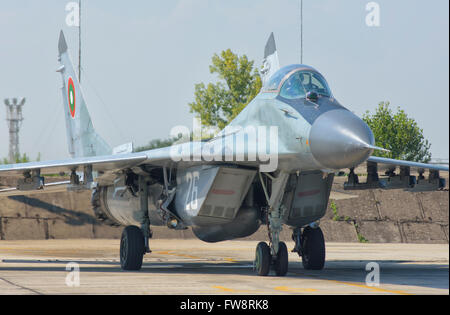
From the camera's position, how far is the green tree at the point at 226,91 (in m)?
41.3

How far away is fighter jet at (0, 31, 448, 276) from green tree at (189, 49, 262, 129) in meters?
26.0

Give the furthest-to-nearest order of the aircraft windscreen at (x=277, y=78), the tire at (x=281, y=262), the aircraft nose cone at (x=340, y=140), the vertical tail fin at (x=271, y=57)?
1. the vertical tail fin at (x=271, y=57)
2. the tire at (x=281, y=262)
3. the aircraft windscreen at (x=277, y=78)
4. the aircraft nose cone at (x=340, y=140)

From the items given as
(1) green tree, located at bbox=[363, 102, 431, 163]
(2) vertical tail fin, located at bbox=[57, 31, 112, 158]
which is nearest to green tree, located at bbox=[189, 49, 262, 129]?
(1) green tree, located at bbox=[363, 102, 431, 163]

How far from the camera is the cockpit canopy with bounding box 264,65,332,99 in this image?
1104cm

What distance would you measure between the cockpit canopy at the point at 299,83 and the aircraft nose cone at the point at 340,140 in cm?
94

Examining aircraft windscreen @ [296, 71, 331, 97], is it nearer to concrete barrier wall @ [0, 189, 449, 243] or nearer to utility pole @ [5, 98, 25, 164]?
concrete barrier wall @ [0, 189, 449, 243]

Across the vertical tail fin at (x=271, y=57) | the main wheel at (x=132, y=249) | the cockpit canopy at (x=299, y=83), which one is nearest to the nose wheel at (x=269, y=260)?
the cockpit canopy at (x=299, y=83)

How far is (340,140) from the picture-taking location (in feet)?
31.2

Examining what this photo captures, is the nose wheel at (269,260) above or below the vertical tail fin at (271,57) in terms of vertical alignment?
below

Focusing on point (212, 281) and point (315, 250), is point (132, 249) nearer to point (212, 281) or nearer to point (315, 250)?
point (212, 281)

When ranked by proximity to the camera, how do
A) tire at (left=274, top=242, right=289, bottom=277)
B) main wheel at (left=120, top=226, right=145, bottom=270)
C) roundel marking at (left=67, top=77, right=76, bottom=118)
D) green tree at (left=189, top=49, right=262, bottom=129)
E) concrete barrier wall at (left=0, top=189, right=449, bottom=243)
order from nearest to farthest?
tire at (left=274, top=242, right=289, bottom=277) < main wheel at (left=120, top=226, right=145, bottom=270) < roundel marking at (left=67, top=77, right=76, bottom=118) < concrete barrier wall at (left=0, top=189, right=449, bottom=243) < green tree at (left=189, top=49, right=262, bottom=129)

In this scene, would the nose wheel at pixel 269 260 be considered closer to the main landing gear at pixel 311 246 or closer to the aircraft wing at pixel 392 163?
the main landing gear at pixel 311 246
